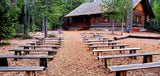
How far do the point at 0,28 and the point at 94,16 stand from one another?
64.5 feet

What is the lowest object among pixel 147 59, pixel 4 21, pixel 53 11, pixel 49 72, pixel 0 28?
pixel 49 72

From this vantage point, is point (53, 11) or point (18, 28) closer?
point (53, 11)

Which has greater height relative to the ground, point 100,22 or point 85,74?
point 100,22

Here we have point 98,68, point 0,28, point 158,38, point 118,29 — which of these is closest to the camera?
point 98,68

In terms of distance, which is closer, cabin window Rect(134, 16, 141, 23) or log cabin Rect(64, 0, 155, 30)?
log cabin Rect(64, 0, 155, 30)

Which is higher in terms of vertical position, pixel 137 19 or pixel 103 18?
pixel 103 18

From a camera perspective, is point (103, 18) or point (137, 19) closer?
point (137, 19)

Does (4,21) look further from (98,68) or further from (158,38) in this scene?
(158,38)

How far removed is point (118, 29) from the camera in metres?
22.1

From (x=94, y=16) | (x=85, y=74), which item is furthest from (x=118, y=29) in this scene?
(x=85, y=74)

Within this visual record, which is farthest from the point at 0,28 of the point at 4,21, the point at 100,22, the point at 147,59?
the point at 100,22

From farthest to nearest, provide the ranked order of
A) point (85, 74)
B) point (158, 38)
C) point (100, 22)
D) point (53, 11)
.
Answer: point (100, 22), point (53, 11), point (158, 38), point (85, 74)

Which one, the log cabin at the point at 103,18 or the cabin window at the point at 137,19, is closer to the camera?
the log cabin at the point at 103,18

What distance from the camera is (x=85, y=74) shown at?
346cm
